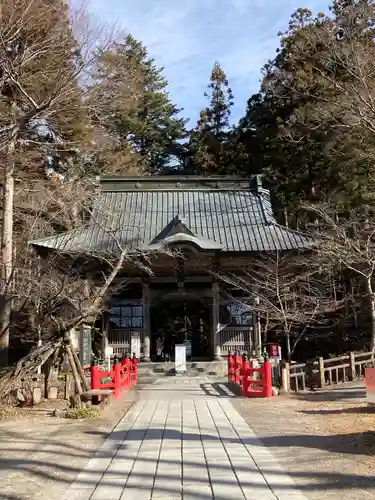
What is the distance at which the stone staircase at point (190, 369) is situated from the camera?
1802cm

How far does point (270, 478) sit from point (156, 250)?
12.7 m

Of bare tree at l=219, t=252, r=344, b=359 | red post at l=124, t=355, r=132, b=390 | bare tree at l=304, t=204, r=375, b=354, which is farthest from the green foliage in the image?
bare tree at l=219, t=252, r=344, b=359

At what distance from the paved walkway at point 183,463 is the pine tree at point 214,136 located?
1061 inches

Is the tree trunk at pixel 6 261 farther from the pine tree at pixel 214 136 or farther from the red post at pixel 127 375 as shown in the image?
the pine tree at pixel 214 136

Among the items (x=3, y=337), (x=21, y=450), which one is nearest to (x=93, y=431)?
(x=21, y=450)

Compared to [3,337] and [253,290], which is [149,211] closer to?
[253,290]

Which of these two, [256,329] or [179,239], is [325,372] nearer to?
[256,329]

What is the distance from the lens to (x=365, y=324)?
2161 cm

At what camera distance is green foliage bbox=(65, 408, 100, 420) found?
897cm

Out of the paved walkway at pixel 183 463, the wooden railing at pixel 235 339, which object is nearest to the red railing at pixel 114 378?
the paved walkway at pixel 183 463

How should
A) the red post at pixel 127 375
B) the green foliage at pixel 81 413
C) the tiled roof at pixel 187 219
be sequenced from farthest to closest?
the tiled roof at pixel 187 219 → the red post at pixel 127 375 → the green foliage at pixel 81 413

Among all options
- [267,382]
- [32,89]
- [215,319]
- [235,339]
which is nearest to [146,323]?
[215,319]

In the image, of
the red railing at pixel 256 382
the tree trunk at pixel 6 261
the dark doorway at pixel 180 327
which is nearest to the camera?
the red railing at pixel 256 382

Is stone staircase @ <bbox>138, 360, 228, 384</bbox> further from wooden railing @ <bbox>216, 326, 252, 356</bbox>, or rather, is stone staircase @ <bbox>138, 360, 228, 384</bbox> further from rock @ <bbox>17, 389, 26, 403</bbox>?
rock @ <bbox>17, 389, 26, 403</bbox>
